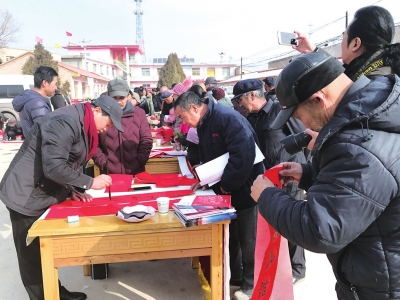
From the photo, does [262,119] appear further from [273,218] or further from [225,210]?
[273,218]

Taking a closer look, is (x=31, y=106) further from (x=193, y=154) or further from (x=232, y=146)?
(x=232, y=146)

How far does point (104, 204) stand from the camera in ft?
6.39

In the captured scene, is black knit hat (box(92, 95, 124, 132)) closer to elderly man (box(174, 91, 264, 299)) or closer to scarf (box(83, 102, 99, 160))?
scarf (box(83, 102, 99, 160))

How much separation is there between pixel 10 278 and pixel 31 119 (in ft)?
4.83

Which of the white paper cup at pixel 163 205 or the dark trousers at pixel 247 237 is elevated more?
the white paper cup at pixel 163 205

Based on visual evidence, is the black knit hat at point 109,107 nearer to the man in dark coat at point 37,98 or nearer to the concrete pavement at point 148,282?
the concrete pavement at point 148,282

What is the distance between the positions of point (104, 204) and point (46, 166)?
0.41 metres

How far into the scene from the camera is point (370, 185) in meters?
0.77

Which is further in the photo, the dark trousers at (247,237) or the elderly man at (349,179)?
the dark trousers at (247,237)

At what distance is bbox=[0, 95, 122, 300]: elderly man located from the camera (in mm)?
1734

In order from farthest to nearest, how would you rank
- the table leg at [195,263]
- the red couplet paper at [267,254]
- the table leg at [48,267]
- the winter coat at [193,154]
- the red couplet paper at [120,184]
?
the winter coat at [193,154] → the table leg at [195,263] → the red couplet paper at [120,184] → the table leg at [48,267] → the red couplet paper at [267,254]

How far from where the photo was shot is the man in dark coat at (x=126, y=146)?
9.03ft

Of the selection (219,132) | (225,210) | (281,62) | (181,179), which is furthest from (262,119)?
(281,62)

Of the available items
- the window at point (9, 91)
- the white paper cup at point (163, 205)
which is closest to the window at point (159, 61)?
the window at point (9, 91)
